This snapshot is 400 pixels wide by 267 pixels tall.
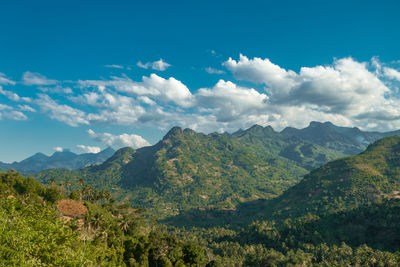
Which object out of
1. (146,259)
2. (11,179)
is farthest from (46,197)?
(146,259)

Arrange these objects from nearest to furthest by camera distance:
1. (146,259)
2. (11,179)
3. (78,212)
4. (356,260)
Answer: (146,259) → (78,212) → (11,179) → (356,260)

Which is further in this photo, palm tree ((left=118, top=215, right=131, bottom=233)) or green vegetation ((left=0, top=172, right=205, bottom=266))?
palm tree ((left=118, top=215, right=131, bottom=233))

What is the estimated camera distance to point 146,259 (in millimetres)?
98562

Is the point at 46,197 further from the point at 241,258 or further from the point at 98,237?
the point at 241,258

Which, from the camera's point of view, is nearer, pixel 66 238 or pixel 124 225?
pixel 66 238

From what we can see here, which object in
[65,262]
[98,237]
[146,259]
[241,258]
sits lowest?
[241,258]

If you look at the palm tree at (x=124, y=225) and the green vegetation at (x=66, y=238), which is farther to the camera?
the palm tree at (x=124, y=225)

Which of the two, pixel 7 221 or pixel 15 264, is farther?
pixel 7 221

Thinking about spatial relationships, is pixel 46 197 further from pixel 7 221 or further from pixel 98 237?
pixel 7 221

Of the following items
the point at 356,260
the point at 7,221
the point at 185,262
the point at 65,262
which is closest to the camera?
the point at 65,262

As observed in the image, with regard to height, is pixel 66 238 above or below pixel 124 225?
above

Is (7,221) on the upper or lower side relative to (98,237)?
upper

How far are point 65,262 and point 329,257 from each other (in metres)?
186

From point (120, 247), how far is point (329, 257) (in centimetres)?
14960
